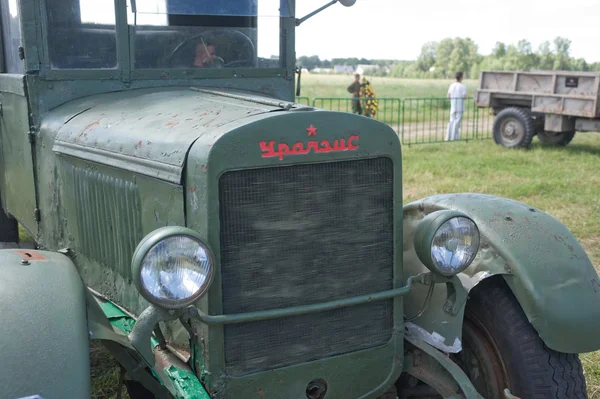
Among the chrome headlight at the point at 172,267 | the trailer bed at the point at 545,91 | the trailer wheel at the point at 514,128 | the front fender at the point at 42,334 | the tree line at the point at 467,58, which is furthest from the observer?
the tree line at the point at 467,58

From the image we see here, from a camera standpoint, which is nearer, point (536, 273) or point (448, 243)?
point (448, 243)

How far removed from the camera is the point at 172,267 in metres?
2.38

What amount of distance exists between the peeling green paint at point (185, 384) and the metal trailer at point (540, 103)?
1153cm

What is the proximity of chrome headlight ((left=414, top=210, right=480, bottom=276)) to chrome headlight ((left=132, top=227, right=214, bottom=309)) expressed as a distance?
37.2 inches

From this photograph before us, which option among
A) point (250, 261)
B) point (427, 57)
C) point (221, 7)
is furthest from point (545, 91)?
point (427, 57)

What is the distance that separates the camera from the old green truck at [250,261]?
244 cm

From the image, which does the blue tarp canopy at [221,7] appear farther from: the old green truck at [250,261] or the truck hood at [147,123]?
the truck hood at [147,123]

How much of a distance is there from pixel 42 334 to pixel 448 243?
162 centimetres

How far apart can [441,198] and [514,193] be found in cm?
589

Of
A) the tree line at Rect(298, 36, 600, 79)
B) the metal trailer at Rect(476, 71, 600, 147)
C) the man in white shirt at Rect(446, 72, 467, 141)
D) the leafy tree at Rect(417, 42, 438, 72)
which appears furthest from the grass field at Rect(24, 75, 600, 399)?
the leafy tree at Rect(417, 42, 438, 72)

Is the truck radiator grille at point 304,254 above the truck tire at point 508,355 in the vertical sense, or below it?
above

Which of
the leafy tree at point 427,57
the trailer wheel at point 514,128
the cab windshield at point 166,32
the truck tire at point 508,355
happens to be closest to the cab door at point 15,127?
the cab windshield at point 166,32

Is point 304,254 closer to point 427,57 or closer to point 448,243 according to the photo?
point 448,243

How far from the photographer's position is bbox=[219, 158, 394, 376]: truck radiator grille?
100.0 inches
